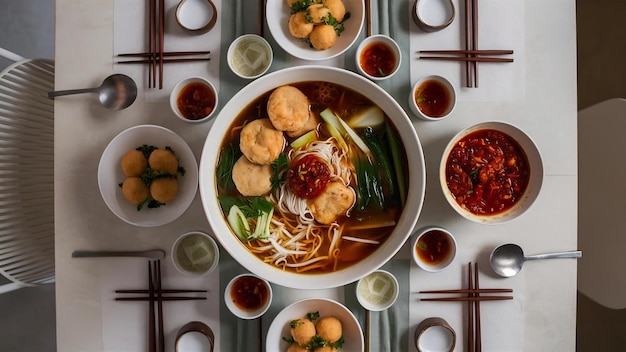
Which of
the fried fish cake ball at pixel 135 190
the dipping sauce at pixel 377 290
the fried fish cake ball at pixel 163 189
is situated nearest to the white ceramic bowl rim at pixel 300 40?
the fried fish cake ball at pixel 163 189

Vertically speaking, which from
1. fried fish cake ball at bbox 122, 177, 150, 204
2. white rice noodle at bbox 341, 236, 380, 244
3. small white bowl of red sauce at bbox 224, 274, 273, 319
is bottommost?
small white bowl of red sauce at bbox 224, 274, 273, 319

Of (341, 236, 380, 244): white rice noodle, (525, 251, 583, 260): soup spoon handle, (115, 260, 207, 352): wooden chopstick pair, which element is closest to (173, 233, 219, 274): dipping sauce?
(115, 260, 207, 352): wooden chopstick pair

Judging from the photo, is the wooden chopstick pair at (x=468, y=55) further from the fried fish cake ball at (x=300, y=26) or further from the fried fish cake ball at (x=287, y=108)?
the fried fish cake ball at (x=287, y=108)

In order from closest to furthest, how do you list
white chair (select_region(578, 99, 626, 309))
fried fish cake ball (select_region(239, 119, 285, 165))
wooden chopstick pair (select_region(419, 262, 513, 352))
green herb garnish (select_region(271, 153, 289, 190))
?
1. fried fish cake ball (select_region(239, 119, 285, 165))
2. green herb garnish (select_region(271, 153, 289, 190))
3. wooden chopstick pair (select_region(419, 262, 513, 352))
4. white chair (select_region(578, 99, 626, 309))

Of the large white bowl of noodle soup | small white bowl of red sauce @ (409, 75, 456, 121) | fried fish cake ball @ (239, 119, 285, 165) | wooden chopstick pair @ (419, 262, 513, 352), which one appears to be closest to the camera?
the large white bowl of noodle soup

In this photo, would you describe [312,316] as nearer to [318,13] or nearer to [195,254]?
[195,254]

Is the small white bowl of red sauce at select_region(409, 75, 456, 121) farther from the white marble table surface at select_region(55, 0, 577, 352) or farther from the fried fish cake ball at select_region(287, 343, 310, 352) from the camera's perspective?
the fried fish cake ball at select_region(287, 343, 310, 352)

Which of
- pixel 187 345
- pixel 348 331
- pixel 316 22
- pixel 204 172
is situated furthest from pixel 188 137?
pixel 348 331
